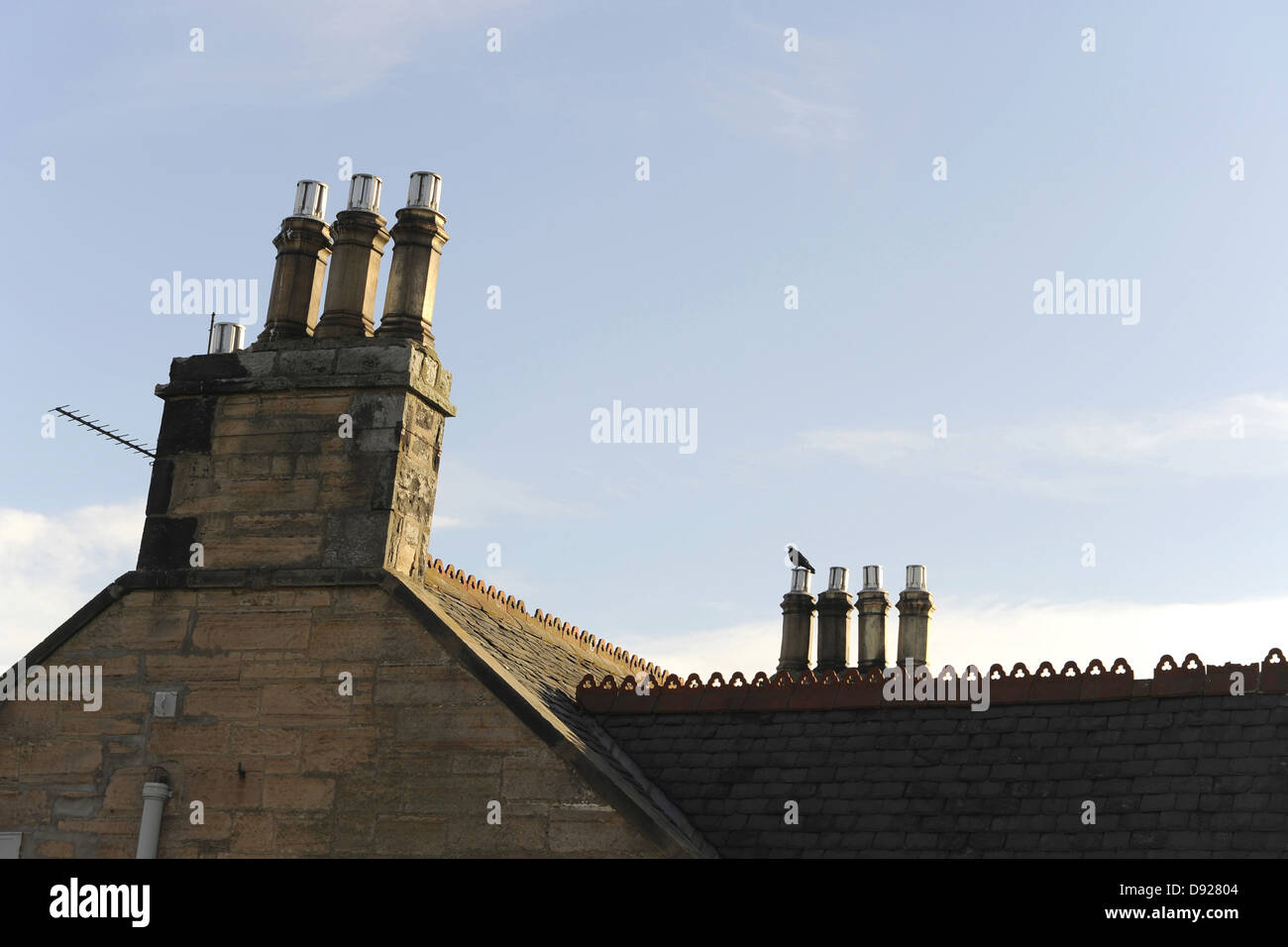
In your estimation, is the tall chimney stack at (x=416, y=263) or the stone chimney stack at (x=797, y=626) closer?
the tall chimney stack at (x=416, y=263)

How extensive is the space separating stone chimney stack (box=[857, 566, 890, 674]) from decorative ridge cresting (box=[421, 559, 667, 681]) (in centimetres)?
252

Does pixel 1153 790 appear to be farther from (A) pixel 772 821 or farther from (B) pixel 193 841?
(B) pixel 193 841

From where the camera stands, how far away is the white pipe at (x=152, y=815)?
11406mm

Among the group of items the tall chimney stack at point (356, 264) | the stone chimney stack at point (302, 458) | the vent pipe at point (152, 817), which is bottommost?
the vent pipe at point (152, 817)

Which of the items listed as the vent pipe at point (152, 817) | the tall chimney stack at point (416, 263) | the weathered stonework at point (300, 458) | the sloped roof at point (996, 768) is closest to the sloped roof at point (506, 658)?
the weathered stonework at point (300, 458)

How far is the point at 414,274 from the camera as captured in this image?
13391 mm

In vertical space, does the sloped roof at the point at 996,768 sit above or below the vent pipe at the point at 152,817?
above

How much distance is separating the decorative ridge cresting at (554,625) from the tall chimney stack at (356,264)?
2244 millimetres

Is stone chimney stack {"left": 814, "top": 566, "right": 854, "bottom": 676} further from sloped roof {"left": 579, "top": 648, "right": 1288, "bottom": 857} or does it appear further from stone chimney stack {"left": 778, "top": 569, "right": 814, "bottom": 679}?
sloped roof {"left": 579, "top": 648, "right": 1288, "bottom": 857}

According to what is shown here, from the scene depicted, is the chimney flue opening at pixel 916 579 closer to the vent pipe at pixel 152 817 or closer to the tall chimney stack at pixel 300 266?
the tall chimney stack at pixel 300 266

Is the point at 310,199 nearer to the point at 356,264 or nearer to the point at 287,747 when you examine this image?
the point at 356,264

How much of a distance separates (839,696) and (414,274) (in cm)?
523

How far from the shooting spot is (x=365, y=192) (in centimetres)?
1376

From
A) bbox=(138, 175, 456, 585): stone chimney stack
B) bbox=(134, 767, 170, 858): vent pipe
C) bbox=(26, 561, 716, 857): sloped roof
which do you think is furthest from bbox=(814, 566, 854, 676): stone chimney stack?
bbox=(134, 767, 170, 858): vent pipe
